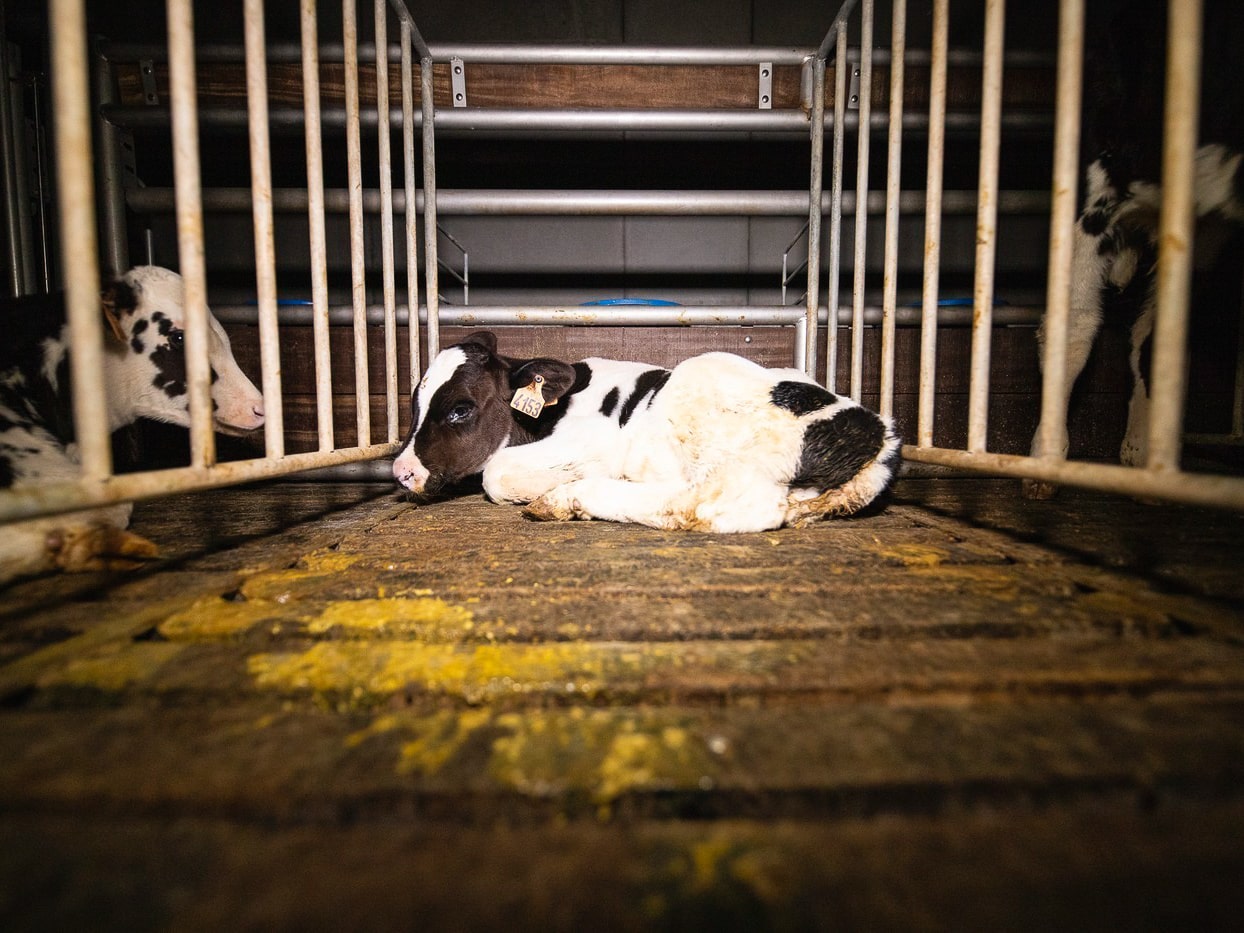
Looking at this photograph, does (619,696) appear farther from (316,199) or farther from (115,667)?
(316,199)

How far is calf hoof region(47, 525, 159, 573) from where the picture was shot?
67.4 inches

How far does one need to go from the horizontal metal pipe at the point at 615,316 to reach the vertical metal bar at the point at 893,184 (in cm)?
90

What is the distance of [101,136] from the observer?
12.1 feet

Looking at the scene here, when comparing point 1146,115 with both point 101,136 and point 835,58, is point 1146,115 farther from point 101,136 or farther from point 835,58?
point 101,136

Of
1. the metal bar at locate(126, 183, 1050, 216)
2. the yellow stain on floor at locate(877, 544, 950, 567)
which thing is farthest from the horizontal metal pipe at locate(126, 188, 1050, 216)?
the yellow stain on floor at locate(877, 544, 950, 567)

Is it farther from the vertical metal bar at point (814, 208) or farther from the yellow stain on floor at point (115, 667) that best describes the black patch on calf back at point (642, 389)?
the yellow stain on floor at point (115, 667)

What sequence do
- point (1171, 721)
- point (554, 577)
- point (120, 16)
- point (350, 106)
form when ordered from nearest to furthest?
1. point (1171, 721)
2. point (554, 577)
3. point (350, 106)
4. point (120, 16)

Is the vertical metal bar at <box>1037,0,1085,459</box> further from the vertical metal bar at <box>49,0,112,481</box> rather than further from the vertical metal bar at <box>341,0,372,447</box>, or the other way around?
the vertical metal bar at <box>341,0,372,447</box>

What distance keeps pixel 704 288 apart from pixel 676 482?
4.19 meters

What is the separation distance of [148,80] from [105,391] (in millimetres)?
3329

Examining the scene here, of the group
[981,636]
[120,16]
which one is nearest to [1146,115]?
[981,636]

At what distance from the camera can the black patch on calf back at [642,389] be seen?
2984 millimetres

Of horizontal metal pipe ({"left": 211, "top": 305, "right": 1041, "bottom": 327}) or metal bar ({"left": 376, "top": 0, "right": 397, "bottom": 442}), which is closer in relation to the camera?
metal bar ({"left": 376, "top": 0, "right": 397, "bottom": 442})

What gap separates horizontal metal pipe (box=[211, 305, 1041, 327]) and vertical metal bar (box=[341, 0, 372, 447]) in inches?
34.9
